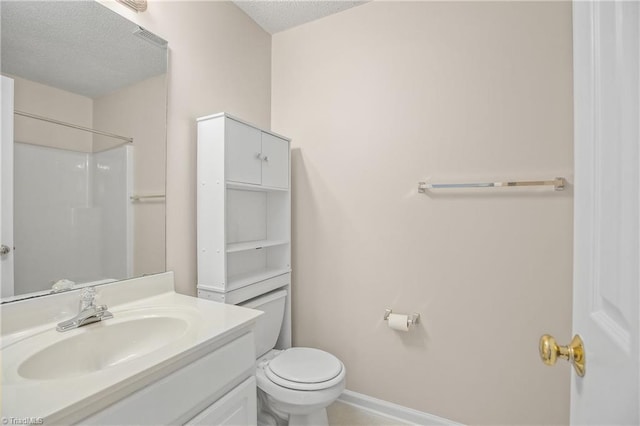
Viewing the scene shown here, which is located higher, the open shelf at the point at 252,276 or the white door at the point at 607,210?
the white door at the point at 607,210

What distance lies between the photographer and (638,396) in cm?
32

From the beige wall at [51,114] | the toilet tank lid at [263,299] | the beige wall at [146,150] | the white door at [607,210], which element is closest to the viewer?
the white door at [607,210]

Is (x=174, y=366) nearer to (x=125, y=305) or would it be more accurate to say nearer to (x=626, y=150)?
(x=125, y=305)

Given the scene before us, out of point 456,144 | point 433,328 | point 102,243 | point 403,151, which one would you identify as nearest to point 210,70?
point 102,243

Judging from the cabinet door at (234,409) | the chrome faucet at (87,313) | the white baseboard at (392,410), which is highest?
the chrome faucet at (87,313)

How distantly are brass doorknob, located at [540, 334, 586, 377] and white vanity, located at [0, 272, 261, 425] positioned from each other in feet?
2.81

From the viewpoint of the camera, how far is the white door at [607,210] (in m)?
0.35

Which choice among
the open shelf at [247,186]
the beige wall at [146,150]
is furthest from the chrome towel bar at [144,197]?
the open shelf at [247,186]

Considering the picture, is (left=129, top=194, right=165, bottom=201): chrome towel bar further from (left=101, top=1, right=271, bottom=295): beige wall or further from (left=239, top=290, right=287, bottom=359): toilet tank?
(left=239, top=290, right=287, bottom=359): toilet tank

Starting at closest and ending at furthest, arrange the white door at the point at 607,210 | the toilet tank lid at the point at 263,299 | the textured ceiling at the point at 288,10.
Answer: the white door at the point at 607,210 < the toilet tank lid at the point at 263,299 < the textured ceiling at the point at 288,10

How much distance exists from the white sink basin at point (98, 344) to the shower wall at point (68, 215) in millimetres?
207

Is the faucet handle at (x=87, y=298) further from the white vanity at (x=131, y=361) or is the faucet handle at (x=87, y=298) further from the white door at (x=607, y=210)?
the white door at (x=607, y=210)

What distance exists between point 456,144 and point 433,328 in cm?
102

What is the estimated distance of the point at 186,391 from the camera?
34.3 inches
